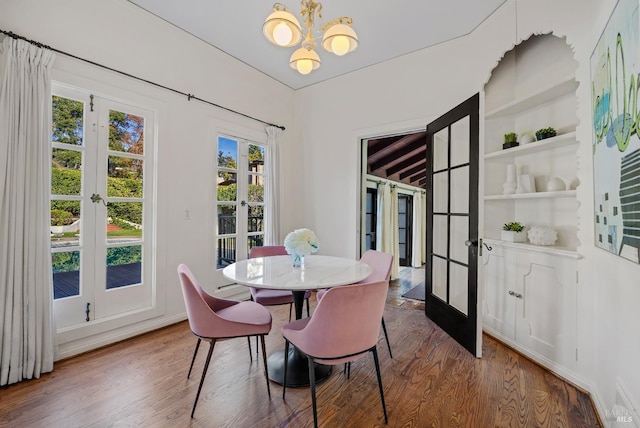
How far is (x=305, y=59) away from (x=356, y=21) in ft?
3.82

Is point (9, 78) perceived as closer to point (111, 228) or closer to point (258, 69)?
point (111, 228)

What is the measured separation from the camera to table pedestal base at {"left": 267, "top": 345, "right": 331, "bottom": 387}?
6.24ft

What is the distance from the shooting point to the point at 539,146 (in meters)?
2.29

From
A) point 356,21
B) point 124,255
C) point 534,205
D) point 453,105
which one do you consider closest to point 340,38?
point 356,21

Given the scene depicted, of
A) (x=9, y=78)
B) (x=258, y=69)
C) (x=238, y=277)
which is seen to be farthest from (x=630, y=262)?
(x=258, y=69)

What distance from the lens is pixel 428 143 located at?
3076mm

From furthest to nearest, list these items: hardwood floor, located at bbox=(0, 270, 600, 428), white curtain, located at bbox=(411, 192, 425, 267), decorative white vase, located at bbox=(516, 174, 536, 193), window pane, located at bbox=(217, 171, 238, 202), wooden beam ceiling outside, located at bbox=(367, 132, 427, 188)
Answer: white curtain, located at bbox=(411, 192, 425, 267) < wooden beam ceiling outside, located at bbox=(367, 132, 427, 188) < window pane, located at bbox=(217, 171, 238, 202) < decorative white vase, located at bbox=(516, 174, 536, 193) < hardwood floor, located at bbox=(0, 270, 600, 428)

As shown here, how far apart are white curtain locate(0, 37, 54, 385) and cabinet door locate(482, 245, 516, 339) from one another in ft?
11.9

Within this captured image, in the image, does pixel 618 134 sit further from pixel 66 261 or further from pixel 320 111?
pixel 66 261

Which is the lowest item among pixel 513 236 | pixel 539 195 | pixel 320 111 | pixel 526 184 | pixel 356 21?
pixel 513 236

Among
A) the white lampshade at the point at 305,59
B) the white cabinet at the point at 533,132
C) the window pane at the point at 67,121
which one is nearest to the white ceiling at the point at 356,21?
the white cabinet at the point at 533,132

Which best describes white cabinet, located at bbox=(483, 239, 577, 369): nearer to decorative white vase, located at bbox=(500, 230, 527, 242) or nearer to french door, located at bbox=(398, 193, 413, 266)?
decorative white vase, located at bbox=(500, 230, 527, 242)

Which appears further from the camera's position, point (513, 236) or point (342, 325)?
point (513, 236)

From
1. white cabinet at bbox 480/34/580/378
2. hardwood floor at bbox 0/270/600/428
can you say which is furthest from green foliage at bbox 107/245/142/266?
white cabinet at bbox 480/34/580/378
